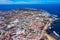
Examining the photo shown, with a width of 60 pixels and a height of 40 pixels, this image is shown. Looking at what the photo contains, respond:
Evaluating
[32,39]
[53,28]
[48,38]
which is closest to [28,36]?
[32,39]

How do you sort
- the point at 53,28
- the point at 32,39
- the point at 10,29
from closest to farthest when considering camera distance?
the point at 32,39, the point at 10,29, the point at 53,28

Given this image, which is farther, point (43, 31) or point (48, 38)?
point (43, 31)

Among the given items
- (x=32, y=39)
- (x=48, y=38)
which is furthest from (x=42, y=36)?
(x=32, y=39)

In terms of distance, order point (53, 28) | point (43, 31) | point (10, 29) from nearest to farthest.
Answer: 1. point (10, 29)
2. point (43, 31)
3. point (53, 28)

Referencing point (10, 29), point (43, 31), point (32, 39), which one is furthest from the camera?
point (43, 31)

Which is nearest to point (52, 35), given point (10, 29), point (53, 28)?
point (53, 28)

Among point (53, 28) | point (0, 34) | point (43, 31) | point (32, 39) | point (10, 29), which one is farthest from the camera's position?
point (53, 28)

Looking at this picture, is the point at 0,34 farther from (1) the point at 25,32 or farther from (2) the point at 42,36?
(2) the point at 42,36

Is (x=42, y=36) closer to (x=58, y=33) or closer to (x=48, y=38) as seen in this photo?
(x=48, y=38)

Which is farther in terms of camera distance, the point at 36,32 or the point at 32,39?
the point at 36,32
